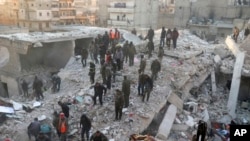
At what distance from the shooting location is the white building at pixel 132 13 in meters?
41.8

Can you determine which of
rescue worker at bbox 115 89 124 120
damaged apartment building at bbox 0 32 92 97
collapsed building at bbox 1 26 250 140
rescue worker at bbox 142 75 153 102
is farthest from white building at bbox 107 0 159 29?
rescue worker at bbox 115 89 124 120

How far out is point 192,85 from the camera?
15219 millimetres

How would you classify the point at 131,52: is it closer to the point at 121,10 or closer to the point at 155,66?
the point at 155,66

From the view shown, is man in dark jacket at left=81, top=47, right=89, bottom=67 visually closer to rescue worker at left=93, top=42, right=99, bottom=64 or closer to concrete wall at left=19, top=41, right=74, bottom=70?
rescue worker at left=93, top=42, right=99, bottom=64

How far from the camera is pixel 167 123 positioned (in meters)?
10.9

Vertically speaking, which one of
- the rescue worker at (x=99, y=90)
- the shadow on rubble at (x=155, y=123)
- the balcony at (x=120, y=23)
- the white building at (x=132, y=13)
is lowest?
the shadow on rubble at (x=155, y=123)

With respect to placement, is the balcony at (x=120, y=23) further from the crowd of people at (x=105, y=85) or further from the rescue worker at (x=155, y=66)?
the rescue worker at (x=155, y=66)

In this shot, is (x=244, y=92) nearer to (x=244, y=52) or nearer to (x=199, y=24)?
(x=244, y=52)

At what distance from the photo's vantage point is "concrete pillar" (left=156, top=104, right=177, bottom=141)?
1016 cm

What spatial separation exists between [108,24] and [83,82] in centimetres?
3121

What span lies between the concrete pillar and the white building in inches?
1231

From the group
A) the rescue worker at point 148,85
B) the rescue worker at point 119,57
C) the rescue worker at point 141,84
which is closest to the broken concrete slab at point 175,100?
the rescue worker at point 141,84

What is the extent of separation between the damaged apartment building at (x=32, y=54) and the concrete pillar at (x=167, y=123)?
34.0ft

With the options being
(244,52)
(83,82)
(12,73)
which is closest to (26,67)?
(12,73)
